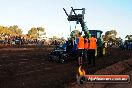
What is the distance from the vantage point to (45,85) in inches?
481

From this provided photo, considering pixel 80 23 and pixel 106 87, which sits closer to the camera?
pixel 106 87

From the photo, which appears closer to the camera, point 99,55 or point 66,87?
point 66,87

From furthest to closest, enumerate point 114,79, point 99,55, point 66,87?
point 99,55
point 66,87
point 114,79

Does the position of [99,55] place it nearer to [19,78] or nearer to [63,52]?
[63,52]

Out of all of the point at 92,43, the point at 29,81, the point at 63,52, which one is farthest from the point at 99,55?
the point at 29,81

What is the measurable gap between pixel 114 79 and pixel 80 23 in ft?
52.3

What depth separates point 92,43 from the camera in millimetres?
14391

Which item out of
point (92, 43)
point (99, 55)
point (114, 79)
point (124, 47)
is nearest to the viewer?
point (114, 79)

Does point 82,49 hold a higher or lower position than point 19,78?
higher

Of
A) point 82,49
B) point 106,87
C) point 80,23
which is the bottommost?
point 106,87

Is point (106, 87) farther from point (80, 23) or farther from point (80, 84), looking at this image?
point (80, 23)

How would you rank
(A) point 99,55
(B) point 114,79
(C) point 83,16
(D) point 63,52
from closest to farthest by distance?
1. (B) point 114,79
2. (D) point 63,52
3. (C) point 83,16
4. (A) point 99,55

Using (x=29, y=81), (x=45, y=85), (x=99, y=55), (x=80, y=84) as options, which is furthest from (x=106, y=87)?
(x=99, y=55)

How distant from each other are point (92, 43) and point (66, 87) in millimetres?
3234
